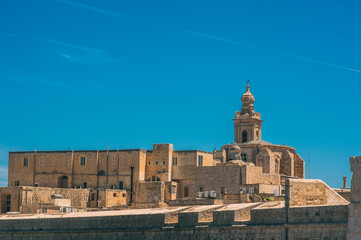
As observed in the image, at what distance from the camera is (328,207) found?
2788 cm

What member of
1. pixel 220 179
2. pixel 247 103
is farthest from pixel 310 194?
pixel 247 103

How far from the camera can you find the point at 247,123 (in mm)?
77938

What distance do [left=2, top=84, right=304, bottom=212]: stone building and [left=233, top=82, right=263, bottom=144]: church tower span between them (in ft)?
7.24

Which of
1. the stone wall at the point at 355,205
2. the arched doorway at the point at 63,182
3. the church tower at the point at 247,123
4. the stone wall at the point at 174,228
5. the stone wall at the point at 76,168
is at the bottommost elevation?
the stone wall at the point at 174,228

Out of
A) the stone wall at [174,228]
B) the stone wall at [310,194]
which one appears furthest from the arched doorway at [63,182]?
the stone wall at [310,194]

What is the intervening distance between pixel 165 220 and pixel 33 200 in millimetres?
30377

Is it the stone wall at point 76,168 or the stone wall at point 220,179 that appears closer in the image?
the stone wall at point 220,179

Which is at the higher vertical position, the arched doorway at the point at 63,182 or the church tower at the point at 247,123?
the church tower at the point at 247,123

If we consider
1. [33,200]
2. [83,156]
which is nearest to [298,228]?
[33,200]

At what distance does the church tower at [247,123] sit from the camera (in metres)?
77.6

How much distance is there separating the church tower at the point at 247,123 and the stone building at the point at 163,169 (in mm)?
2206

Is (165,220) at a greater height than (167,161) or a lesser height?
lesser

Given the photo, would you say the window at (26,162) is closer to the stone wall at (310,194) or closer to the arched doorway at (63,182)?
the arched doorway at (63,182)

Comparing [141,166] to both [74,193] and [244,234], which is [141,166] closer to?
[74,193]
